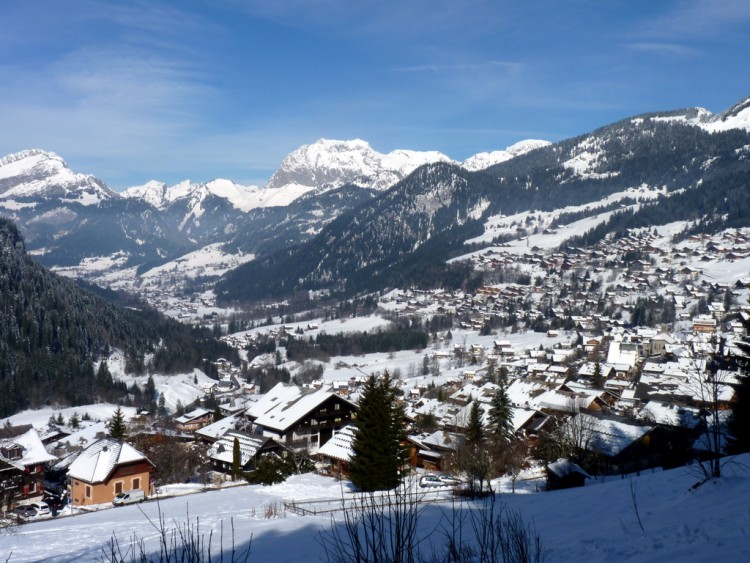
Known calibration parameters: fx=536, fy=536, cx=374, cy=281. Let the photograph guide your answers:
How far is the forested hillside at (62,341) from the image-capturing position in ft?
260

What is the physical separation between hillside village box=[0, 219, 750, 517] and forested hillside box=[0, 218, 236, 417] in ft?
32.9

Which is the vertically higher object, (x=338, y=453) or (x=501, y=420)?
(x=501, y=420)

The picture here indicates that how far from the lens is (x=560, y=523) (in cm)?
1209

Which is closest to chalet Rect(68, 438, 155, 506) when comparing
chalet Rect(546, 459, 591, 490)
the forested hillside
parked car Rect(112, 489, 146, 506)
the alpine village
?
the alpine village

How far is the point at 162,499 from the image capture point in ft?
76.9

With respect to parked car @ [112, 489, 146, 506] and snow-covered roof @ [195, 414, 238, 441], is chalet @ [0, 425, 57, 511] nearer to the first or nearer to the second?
parked car @ [112, 489, 146, 506]

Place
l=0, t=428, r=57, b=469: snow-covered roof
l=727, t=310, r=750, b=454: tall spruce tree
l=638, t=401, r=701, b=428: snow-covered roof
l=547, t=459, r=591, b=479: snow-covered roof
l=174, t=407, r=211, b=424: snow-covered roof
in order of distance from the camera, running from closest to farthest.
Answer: l=727, t=310, r=750, b=454: tall spruce tree, l=547, t=459, r=591, b=479: snow-covered roof, l=638, t=401, r=701, b=428: snow-covered roof, l=0, t=428, r=57, b=469: snow-covered roof, l=174, t=407, r=211, b=424: snow-covered roof

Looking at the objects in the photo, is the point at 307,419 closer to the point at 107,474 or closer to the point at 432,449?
the point at 432,449

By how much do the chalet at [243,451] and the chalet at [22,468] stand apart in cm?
1078

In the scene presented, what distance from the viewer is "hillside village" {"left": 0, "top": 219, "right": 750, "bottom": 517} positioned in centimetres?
2956

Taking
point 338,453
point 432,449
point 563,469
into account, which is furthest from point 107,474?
point 563,469

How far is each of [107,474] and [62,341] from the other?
261 feet

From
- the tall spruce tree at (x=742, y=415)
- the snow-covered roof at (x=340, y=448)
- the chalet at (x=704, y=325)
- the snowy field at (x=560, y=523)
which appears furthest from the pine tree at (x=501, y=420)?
the chalet at (x=704, y=325)

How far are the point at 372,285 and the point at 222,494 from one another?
16424 centimetres
